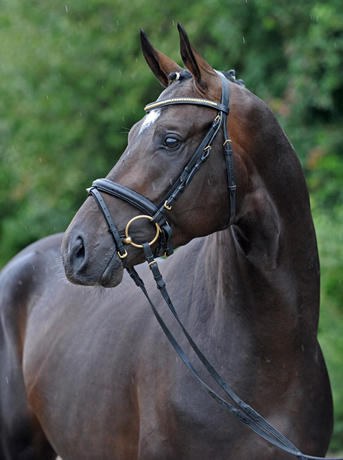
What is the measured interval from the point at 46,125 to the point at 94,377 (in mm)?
9098

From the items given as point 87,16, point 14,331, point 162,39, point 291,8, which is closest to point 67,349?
point 14,331

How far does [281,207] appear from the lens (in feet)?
9.07

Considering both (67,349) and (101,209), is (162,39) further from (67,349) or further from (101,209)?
(101,209)

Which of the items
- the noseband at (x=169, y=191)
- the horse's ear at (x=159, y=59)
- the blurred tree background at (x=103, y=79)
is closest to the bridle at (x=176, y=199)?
the noseband at (x=169, y=191)

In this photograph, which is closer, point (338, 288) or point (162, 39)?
point (338, 288)

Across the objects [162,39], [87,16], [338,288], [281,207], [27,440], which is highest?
[87,16]

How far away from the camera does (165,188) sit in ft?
8.29

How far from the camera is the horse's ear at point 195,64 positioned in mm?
2494

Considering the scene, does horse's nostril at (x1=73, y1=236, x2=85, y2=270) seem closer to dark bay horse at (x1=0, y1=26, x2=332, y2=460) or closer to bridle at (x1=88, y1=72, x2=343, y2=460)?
dark bay horse at (x1=0, y1=26, x2=332, y2=460)

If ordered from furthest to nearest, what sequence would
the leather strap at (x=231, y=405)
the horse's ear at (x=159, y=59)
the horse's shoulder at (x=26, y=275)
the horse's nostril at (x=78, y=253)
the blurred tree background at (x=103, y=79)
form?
1. the blurred tree background at (x=103, y=79)
2. the horse's shoulder at (x=26, y=275)
3. the horse's ear at (x=159, y=59)
4. the leather strap at (x=231, y=405)
5. the horse's nostril at (x=78, y=253)

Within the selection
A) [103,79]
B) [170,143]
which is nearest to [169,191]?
→ [170,143]

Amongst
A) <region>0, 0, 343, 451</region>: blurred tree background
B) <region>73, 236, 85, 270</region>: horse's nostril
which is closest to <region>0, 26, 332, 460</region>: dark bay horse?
<region>73, 236, 85, 270</region>: horse's nostril

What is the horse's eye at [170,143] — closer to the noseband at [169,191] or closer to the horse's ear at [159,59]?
the noseband at [169,191]

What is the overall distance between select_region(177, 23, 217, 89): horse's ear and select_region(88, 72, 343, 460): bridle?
8 cm
